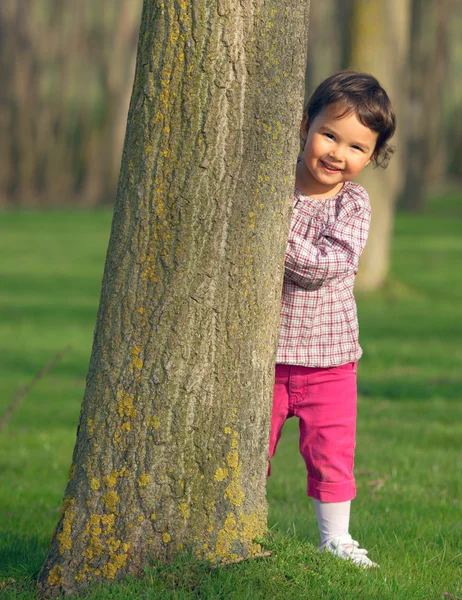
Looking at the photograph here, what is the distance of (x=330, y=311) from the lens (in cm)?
366

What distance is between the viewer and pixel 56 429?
743 centimetres

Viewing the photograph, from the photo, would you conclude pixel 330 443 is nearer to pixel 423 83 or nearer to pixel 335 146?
pixel 335 146

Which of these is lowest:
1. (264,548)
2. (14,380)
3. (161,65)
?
(14,380)

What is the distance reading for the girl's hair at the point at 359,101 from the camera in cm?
354

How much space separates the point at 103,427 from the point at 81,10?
130 feet

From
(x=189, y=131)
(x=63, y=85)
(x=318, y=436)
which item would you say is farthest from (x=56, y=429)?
(x=63, y=85)

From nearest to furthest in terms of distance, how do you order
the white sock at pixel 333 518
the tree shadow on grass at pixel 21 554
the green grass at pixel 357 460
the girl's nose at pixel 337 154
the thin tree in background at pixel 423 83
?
the green grass at pixel 357 460, the tree shadow on grass at pixel 21 554, the girl's nose at pixel 337 154, the white sock at pixel 333 518, the thin tree in background at pixel 423 83

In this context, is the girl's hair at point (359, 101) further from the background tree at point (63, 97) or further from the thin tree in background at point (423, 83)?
the background tree at point (63, 97)

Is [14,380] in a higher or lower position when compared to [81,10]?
lower

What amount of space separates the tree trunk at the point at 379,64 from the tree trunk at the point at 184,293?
998cm

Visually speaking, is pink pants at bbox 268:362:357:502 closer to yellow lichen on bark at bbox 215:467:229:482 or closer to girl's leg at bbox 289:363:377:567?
girl's leg at bbox 289:363:377:567

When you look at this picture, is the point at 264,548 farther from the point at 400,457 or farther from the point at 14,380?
the point at 14,380

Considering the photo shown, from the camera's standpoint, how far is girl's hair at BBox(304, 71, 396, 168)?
3541 millimetres

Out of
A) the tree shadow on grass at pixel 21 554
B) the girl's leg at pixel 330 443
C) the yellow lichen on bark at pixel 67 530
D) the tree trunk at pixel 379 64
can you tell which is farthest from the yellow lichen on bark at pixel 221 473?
the tree trunk at pixel 379 64
